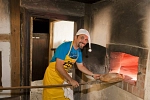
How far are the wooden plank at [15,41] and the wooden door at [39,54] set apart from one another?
239 centimetres

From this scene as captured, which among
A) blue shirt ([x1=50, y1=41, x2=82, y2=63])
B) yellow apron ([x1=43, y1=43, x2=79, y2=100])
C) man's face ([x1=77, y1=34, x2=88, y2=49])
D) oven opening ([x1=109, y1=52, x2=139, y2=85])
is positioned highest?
man's face ([x1=77, y1=34, x2=88, y2=49])

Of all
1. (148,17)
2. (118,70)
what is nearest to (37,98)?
(118,70)

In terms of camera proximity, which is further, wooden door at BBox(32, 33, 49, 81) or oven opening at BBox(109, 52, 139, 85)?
wooden door at BBox(32, 33, 49, 81)

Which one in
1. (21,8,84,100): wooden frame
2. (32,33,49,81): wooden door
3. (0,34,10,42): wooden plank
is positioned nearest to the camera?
(0,34,10,42): wooden plank

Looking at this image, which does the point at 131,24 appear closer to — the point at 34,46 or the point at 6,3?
the point at 6,3

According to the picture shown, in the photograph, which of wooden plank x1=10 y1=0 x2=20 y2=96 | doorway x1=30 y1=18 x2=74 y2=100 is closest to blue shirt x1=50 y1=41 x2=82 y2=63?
wooden plank x1=10 y1=0 x2=20 y2=96

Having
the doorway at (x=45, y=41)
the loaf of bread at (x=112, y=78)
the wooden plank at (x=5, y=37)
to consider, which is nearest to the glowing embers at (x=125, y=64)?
the loaf of bread at (x=112, y=78)

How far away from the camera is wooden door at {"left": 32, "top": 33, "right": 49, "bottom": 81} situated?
186 inches

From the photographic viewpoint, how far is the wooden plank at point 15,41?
226cm

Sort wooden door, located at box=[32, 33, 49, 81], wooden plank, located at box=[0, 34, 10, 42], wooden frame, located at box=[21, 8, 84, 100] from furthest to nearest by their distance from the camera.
Answer: wooden door, located at box=[32, 33, 49, 81]
wooden frame, located at box=[21, 8, 84, 100]
wooden plank, located at box=[0, 34, 10, 42]

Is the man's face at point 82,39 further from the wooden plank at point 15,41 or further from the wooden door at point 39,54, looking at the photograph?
the wooden door at point 39,54

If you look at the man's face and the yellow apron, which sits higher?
the man's face

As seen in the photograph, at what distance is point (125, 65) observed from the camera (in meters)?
2.28

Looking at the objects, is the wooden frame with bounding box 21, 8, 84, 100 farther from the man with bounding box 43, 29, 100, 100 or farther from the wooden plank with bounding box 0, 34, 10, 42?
the man with bounding box 43, 29, 100, 100
